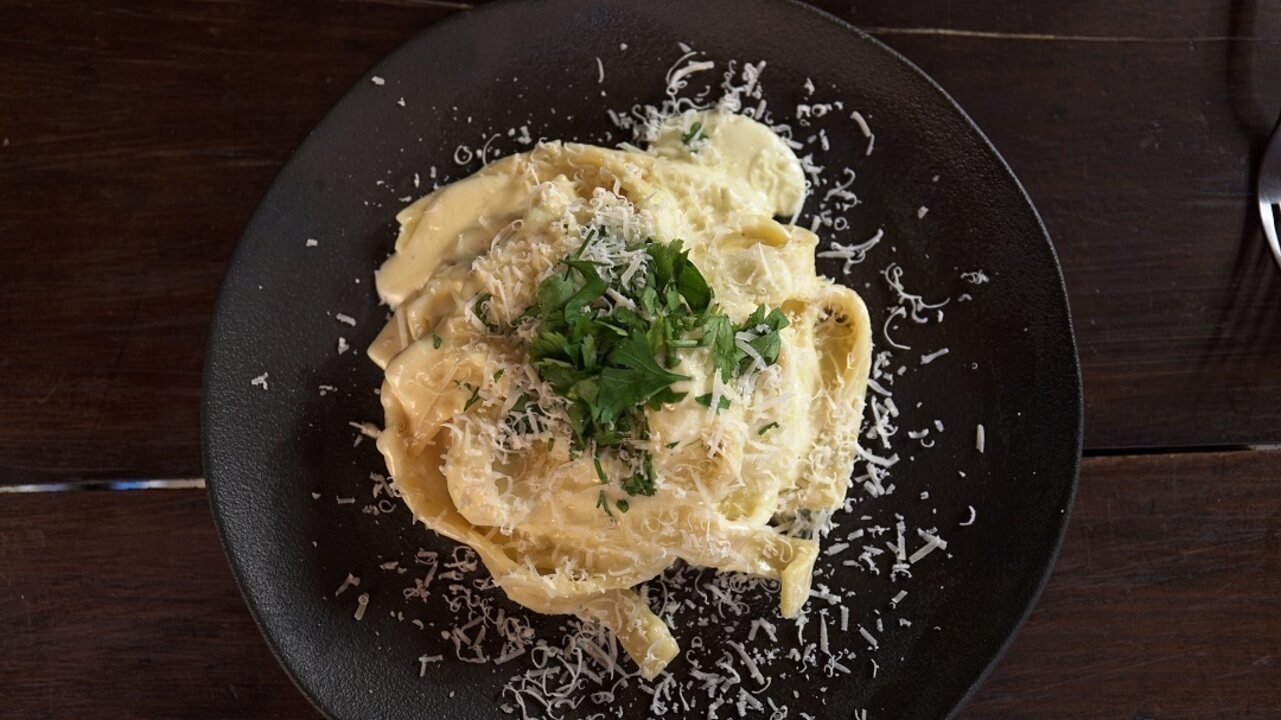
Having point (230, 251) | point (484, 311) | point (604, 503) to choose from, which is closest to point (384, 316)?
point (484, 311)

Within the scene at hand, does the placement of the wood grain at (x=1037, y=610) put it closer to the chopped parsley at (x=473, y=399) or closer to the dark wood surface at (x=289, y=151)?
the dark wood surface at (x=289, y=151)

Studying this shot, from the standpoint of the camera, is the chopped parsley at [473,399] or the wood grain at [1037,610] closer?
the chopped parsley at [473,399]

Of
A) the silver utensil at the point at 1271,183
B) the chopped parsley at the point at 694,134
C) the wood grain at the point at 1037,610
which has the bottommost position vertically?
the wood grain at the point at 1037,610

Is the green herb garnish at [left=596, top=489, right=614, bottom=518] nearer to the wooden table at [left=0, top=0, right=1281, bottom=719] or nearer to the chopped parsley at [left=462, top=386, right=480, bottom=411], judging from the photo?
the chopped parsley at [left=462, top=386, right=480, bottom=411]

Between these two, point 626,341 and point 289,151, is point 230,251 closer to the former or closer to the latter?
point 289,151

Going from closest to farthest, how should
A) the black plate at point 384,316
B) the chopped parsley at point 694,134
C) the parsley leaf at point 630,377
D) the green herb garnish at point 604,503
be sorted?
the parsley leaf at point 630,377
the green herb garnish at point 604,503
the black plate at point 384,316
the chopped parsley at point 694,134

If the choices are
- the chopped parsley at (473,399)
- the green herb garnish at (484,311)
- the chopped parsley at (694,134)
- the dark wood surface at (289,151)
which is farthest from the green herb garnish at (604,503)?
the dark wood surface at (289,151)

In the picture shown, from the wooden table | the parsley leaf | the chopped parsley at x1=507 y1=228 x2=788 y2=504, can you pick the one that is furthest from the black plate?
the parsley leaf
